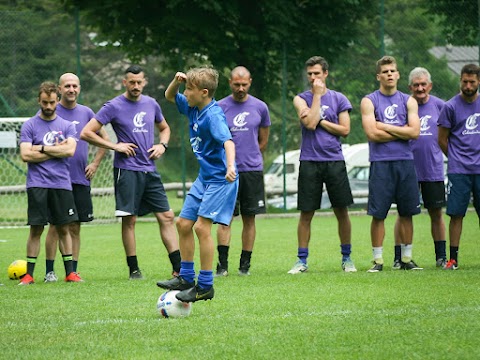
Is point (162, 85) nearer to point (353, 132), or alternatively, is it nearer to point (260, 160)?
point (353, 132)

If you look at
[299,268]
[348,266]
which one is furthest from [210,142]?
[348,266]

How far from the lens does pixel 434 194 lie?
39.5 ft

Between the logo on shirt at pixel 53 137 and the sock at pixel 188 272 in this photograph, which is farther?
the logo on shirt at pixel 53 137

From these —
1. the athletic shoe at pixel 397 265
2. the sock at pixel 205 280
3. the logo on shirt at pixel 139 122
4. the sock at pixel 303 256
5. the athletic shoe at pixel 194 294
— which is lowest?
the athletic shoe at pixel 397 265

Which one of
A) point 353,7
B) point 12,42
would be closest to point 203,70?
point 12,42

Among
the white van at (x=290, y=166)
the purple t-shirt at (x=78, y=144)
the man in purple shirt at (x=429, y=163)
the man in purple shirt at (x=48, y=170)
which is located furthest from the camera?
the white van at (x=290, y=166)

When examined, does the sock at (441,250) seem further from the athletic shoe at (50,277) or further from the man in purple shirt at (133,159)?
the athletic shoe at (50,277)

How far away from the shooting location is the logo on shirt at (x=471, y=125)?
38.2ft

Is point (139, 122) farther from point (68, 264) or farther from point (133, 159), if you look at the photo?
point (68, 264)

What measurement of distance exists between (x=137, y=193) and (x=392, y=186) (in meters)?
2.78

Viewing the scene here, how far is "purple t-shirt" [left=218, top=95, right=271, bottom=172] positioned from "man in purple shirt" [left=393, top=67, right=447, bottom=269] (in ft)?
5.84

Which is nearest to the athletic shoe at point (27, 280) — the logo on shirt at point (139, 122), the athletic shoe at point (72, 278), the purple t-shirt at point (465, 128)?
the athletic shoe at point (72, 278)

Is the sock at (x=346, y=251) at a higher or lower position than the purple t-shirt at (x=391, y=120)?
lower

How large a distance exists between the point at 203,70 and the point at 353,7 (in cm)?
1512
